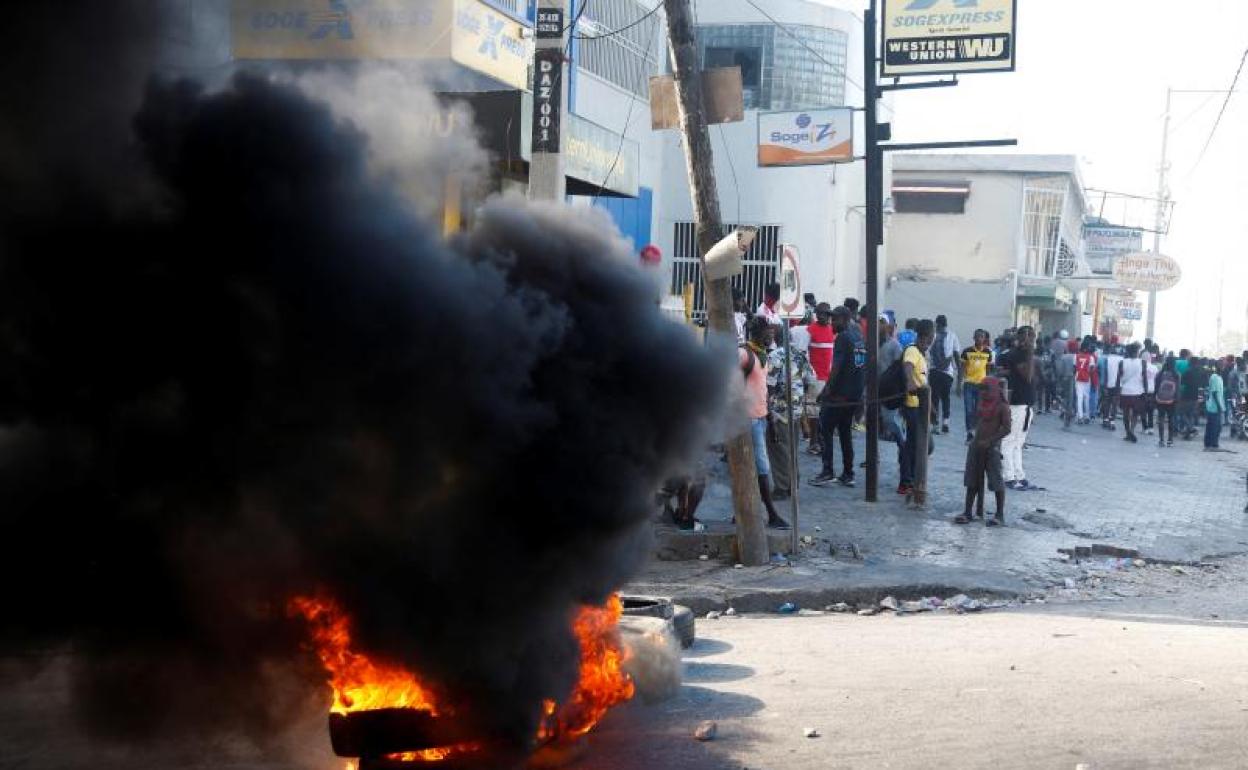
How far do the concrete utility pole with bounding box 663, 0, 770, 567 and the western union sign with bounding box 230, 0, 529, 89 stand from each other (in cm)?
173

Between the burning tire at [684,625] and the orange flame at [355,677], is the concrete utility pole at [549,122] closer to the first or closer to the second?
the burning tire at [684,625]

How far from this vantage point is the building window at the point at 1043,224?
38844 mm

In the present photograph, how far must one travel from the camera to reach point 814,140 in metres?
15.1

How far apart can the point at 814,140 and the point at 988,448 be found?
4.32 metres

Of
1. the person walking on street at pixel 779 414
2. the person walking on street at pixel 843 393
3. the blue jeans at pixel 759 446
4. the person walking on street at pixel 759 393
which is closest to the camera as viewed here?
the person walking on street at pixel 759 393

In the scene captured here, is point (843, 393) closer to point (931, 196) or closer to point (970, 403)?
point (970, 403)

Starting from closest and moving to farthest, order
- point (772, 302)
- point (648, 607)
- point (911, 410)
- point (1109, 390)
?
point (648, 607)
point (911, 410)
point (772, 302)
point (1109, 390)

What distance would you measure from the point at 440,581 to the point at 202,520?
909 millimetres

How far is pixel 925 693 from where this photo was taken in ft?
21.1

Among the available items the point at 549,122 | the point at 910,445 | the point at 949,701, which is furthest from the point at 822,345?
the point at 949,701

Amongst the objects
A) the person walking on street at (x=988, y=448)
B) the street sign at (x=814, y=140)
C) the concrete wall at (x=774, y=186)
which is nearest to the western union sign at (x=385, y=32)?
the street sign at (x=814, y=140)

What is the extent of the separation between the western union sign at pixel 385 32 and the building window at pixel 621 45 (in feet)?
20.8

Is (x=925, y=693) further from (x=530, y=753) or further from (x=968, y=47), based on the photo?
(x=968, y=47)

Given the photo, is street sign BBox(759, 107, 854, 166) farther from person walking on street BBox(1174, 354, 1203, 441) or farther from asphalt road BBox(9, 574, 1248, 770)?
person walking on street BBox(1174, 354, 1203, 441)
